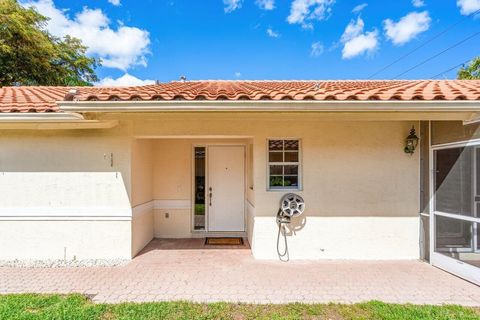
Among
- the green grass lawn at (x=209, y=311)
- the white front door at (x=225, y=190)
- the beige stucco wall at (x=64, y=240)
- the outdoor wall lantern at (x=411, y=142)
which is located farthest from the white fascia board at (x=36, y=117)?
the outdoor wall lantern at (x=411, y=142)

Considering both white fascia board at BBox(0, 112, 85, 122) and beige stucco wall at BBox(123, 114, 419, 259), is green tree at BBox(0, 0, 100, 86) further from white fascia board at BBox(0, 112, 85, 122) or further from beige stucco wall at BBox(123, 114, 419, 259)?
beige stucco wall at BBox(123, 114, 419, 259)

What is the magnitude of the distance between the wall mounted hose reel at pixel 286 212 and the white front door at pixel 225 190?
7.95 ft

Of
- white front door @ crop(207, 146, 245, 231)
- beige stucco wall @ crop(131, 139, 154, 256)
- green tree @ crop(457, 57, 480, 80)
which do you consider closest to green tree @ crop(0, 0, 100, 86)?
beige stucco wall @ crop(131, 139, 154, 256)

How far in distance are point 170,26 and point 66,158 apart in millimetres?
10911

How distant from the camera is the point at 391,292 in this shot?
4973 millimetres

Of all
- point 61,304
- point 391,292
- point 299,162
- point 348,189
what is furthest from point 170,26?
point 391,292

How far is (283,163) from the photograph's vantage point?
22.4 feet

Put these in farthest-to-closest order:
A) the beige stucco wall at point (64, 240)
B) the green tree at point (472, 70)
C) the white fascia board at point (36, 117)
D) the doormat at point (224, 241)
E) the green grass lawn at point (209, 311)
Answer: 1. the green tree at point (472, 70)
2. the doormat at point (224, 241)
3. the beige stucco wall at point (64, 240)
4. the white fascia board at point (36, 117)
5. the green grass lawn at point (209, 311)

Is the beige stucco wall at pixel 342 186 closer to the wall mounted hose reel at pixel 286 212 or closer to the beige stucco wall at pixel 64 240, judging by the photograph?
the wall mounted hose reel at pixel 286 212

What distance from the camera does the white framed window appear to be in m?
6.82

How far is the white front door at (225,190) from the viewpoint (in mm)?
8914

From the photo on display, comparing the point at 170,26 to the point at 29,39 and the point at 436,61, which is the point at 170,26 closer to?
the point at 29,39

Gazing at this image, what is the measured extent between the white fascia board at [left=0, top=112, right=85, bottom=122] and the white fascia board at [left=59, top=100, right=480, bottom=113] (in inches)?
28.2

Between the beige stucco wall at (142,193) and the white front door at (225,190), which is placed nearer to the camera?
the beige stucco wall at (142,193)
